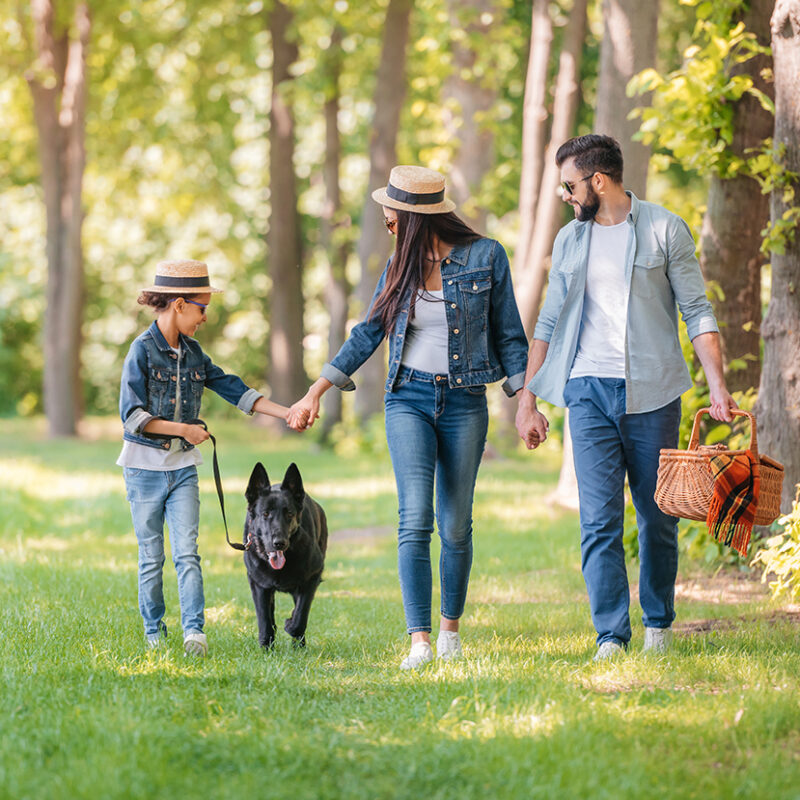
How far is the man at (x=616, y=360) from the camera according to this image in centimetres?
534

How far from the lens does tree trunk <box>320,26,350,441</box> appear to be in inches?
869

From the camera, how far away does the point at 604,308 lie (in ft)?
17.9

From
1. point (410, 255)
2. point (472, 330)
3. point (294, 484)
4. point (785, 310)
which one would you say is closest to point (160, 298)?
point (294, 484)

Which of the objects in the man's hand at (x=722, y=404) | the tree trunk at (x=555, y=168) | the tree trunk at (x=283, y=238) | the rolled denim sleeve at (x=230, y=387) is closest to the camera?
the man's hand at (x=722, y=404)

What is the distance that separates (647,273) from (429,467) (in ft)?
4.53

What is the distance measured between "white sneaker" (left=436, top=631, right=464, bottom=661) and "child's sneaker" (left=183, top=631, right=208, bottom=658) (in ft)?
3.75

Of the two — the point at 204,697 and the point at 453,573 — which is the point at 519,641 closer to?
the point at 453,573

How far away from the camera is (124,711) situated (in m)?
4.19

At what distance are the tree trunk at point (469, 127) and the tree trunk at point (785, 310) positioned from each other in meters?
10.7

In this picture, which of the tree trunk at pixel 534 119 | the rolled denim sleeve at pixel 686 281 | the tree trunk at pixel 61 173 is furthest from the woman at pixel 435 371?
the tree trunk at pixel 61 173

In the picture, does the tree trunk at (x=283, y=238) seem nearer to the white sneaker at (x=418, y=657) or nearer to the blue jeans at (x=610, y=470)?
the blue jeans at (x=610, y=470)

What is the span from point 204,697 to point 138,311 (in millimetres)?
32903

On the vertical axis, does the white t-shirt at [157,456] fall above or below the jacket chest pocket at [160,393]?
below

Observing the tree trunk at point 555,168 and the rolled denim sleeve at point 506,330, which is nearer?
the rolled denim sleeve at point 506,330
